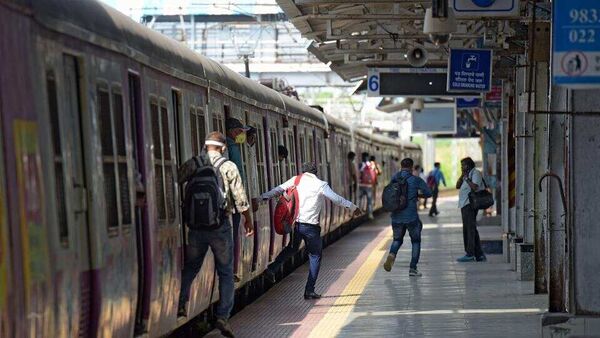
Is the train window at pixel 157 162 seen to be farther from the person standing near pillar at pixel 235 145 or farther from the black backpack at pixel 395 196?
the black backpack at pixel 395 196

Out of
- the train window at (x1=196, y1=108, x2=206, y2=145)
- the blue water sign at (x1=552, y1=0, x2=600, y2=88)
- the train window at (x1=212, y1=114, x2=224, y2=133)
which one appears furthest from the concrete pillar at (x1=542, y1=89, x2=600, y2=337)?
the train window at (x1=212, y1=114, x2=224, y2=133)

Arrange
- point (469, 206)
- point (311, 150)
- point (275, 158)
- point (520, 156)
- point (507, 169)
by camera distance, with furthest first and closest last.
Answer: point (507, 169), point (311, 150), point (469, 206), point (520, 156), point (275, 158)

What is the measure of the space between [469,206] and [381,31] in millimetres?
2993

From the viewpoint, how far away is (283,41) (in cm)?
4347

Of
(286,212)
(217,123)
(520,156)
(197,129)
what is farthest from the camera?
(520,156)

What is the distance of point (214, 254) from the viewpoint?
449 inches

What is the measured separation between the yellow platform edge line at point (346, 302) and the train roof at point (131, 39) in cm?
242

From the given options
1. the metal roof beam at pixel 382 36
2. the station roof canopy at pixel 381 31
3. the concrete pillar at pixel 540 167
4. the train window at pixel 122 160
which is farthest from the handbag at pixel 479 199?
the train window at pixel 122 160

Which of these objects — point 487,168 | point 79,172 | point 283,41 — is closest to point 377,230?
point 487,168

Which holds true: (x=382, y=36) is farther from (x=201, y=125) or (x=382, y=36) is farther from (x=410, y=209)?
(x=201, y=125)

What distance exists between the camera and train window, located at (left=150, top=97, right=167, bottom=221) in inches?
390

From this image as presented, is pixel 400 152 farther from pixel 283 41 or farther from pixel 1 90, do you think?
pixel 1 90

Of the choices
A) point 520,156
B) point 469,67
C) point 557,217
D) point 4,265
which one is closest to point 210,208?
point 557,217

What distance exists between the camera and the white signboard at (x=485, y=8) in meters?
14.9
